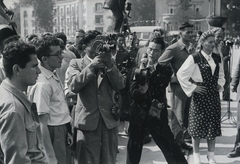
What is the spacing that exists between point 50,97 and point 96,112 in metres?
0.65

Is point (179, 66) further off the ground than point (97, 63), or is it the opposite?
point (97, 63)

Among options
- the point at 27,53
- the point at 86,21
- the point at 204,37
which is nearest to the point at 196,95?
the point at 204,37

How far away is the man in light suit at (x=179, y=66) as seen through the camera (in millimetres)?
6461

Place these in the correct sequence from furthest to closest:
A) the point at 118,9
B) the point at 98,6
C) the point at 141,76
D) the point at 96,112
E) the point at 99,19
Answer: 1. the point at 99,19
2. the point at 98,6
3. the point at 118,9
4. the point at 141,76
5. the point at 96,112

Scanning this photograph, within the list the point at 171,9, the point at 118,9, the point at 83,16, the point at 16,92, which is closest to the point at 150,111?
the point at 16,92

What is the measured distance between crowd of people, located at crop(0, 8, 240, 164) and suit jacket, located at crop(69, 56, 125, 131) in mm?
10

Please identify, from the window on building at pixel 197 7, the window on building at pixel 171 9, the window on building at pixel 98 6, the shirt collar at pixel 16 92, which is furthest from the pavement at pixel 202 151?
the window on building at pixel 98 6

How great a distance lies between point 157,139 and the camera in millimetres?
4852

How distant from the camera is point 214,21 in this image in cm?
1054

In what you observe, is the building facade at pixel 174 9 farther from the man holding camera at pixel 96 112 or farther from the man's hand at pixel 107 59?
the man's hand at pixel 107 59

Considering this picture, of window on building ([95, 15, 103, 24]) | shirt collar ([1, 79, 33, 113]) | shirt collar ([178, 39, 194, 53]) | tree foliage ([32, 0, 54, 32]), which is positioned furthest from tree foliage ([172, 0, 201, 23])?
shirt collar ([1, 79, 33, 113])

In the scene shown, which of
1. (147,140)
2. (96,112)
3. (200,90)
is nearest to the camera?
(96,112)

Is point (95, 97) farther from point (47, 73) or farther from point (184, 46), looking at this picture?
point (184, 46)

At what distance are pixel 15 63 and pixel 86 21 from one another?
301ft
